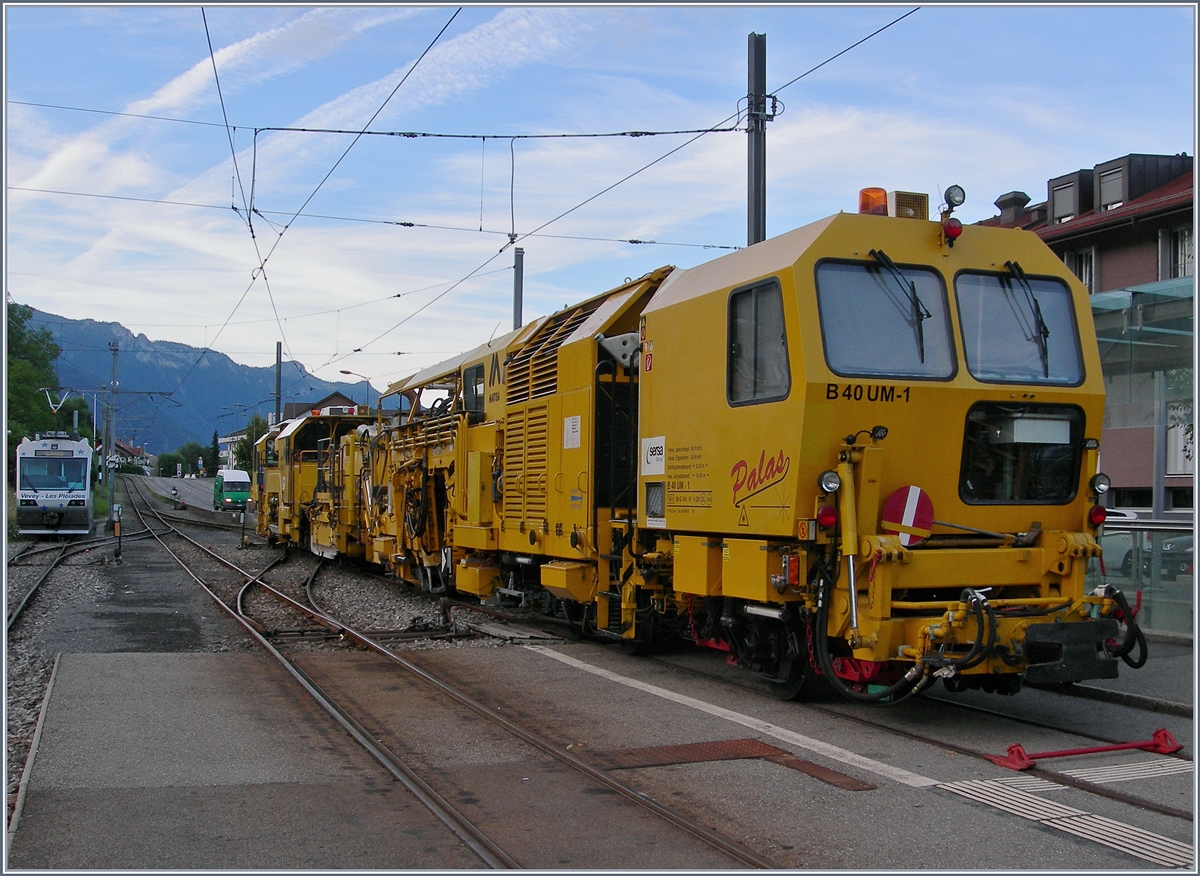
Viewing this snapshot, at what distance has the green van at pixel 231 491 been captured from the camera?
55.2 meters

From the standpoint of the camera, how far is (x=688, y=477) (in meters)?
8.20

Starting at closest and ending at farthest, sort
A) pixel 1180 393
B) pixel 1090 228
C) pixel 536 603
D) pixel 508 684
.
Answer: pixel 508 684
pixel 1180 393
pixel 536 603
pixel 1090 228

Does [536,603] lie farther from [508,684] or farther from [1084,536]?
[1084,536]

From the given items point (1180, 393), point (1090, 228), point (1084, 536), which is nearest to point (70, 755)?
point (1084, 536)

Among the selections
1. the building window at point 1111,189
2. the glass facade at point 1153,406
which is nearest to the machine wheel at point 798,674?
the glass facade at point 1153,406

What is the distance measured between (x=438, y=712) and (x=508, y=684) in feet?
3.95

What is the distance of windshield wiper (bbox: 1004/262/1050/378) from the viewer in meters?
7.50

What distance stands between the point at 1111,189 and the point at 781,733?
26585mm

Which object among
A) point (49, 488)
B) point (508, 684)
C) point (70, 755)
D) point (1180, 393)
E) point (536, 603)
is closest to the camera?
point (70, 755)

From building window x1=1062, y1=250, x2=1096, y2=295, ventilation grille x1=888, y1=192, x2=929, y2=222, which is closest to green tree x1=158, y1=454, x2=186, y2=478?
building window x1=1062, y1=250, x2=1096, y2=295

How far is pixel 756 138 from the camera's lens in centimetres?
1196

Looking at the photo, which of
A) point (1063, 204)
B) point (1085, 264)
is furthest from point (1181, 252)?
point (1063, 204)

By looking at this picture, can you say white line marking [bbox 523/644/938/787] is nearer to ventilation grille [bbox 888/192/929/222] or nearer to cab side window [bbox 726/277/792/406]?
cab side window [bbox 726/277/792/406]

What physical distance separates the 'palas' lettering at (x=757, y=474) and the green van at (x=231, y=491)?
51141mm
